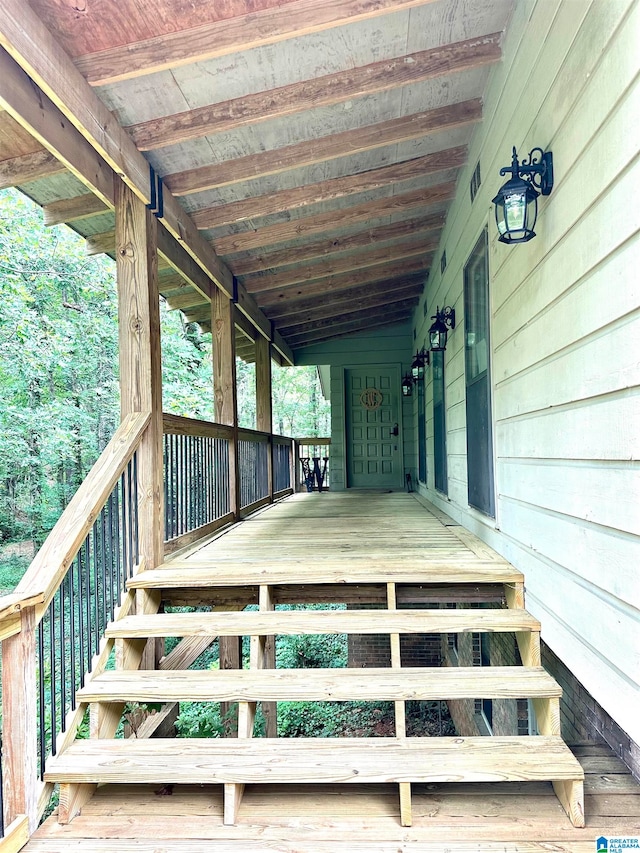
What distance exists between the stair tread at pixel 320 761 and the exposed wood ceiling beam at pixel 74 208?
3.00m

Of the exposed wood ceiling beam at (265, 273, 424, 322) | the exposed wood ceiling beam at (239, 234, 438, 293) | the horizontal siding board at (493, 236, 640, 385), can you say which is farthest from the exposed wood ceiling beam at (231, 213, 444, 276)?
the horizontal siding board at (493, 236, 640, 385)

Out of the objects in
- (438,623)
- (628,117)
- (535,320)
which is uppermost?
(628,117)

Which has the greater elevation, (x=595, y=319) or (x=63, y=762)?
(x=595, y=319)

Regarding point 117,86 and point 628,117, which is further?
point 117,86

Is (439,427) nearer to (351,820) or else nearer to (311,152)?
(311,152)

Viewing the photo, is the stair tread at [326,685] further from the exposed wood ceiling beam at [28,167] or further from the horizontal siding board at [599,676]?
the exposed wood ceiling beam at [28,167]

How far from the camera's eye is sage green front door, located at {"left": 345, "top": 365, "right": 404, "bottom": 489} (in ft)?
29.2

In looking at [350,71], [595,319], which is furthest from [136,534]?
[350,71]

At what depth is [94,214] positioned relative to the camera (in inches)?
133

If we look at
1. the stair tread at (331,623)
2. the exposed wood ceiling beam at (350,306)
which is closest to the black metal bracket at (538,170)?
the stair tread at (331,623)

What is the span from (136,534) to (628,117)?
2871 mm

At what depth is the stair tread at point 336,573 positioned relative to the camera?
2.55 metres

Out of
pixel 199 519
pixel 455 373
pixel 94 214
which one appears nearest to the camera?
pixel 94 214

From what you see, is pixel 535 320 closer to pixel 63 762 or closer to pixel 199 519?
pixel 63 762
